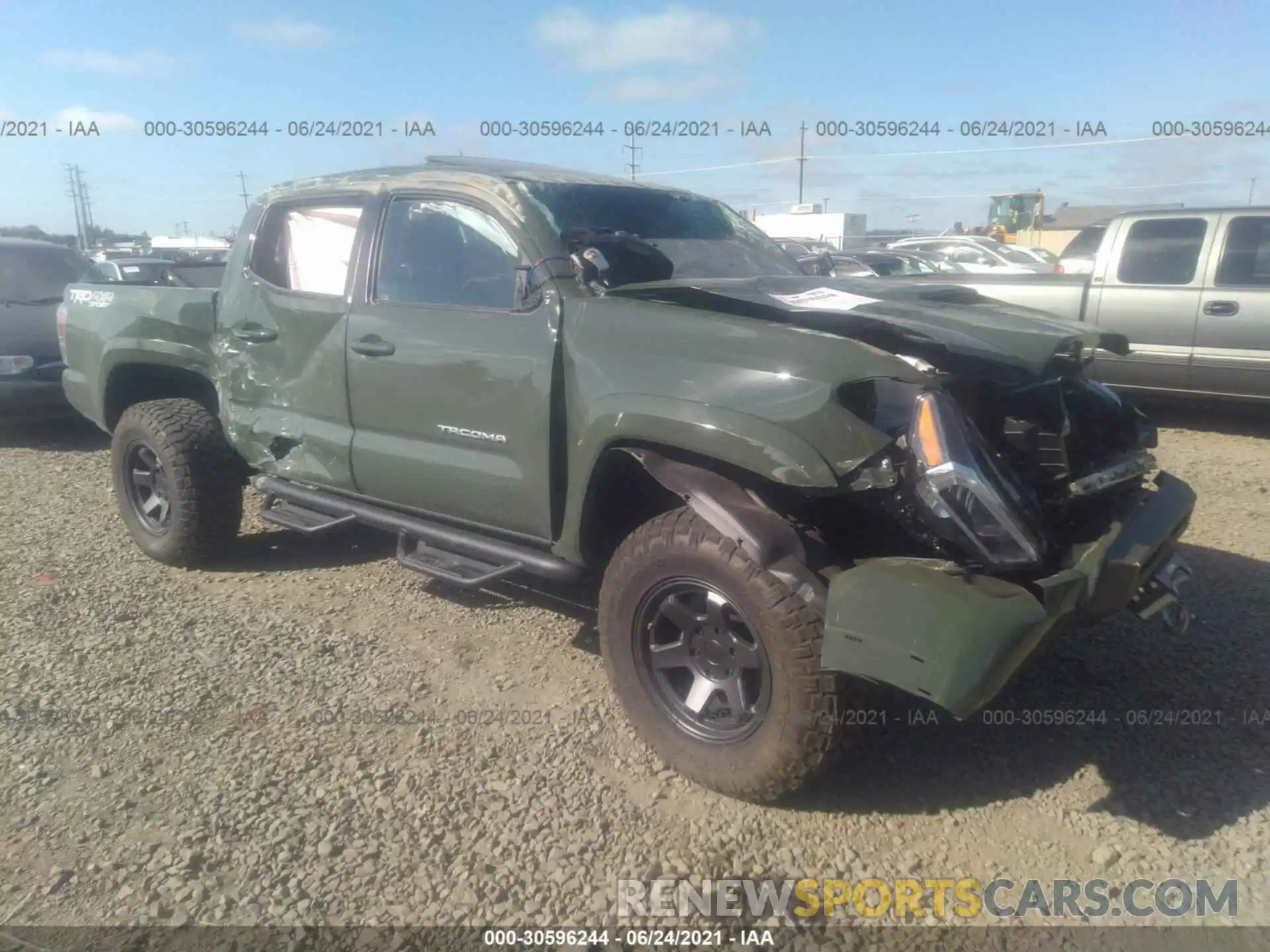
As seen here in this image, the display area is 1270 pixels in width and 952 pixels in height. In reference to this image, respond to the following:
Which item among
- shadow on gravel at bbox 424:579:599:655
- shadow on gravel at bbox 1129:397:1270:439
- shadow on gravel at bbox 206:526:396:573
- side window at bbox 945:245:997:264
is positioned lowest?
shadow on gravel at bbox 206:526:396:573

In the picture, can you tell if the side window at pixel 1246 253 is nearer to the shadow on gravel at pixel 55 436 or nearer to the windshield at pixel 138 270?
the shadow on gravel at pixel 55 436

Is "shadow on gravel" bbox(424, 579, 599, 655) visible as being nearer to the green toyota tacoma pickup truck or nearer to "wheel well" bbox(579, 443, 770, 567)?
the green toyota tacoma pickup truck

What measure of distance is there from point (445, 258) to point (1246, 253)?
667 cm

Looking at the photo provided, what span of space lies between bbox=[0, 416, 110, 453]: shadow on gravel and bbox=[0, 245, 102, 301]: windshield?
1.13 meters

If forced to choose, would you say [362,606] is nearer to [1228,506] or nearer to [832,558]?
[832,558]

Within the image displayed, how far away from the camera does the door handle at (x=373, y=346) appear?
11.9 feet

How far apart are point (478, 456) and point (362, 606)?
129 centimetres

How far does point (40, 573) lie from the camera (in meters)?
4.74

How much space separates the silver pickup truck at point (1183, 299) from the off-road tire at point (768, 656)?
5.14m

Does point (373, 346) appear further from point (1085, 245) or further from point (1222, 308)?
point (1085, 245)

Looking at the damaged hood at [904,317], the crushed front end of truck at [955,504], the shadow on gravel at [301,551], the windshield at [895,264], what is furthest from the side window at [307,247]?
the windshield at [895,264]

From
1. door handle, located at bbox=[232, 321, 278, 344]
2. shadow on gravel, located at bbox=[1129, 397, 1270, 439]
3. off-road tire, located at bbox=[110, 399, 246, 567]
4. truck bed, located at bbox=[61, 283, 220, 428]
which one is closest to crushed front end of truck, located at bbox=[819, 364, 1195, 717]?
door handle, located at bbox=[232, 321, 278, 344]

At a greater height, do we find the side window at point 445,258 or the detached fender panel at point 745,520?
the side window at point 445,258

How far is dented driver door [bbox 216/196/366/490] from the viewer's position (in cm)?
394
